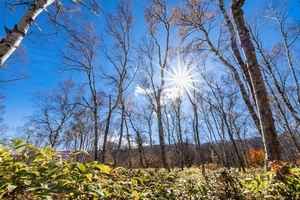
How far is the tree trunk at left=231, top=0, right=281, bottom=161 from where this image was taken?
15.0 feet

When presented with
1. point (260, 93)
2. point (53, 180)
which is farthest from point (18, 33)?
point (260, 93)

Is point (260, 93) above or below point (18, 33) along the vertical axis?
below

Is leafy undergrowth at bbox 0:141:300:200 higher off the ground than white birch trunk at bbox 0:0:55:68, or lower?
lower

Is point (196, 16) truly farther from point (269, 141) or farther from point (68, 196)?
point (68, 196)

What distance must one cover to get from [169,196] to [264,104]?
3.08 meters

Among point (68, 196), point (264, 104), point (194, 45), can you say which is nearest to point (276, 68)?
point (194, 45)

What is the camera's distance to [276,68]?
2038 centimetres

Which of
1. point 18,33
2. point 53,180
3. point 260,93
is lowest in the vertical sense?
point 53,180

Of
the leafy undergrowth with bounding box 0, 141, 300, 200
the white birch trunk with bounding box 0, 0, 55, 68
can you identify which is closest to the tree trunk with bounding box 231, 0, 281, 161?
the leafy undergrowth with bounding box 0, 141, 300, 200

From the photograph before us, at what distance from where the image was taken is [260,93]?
501 cm

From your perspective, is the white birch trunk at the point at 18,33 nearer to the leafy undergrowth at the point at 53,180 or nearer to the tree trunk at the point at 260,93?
the leafy undergrowth at the point at 53,180

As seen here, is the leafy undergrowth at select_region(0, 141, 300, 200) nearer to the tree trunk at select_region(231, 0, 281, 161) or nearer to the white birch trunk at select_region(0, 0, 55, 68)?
the white birch trunk at select_region(0, 0, 55, 68)

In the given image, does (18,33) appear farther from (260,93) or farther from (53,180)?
(260,93)

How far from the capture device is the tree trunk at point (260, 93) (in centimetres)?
457
